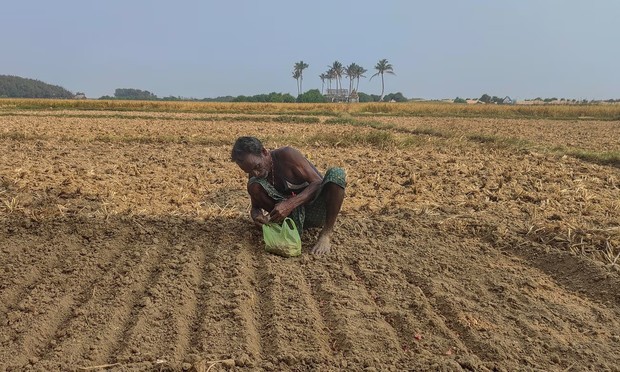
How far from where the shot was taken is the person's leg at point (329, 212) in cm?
377

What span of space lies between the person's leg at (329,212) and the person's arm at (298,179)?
0.10 meters

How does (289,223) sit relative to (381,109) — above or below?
below

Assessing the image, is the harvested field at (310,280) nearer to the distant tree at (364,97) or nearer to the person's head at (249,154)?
the person's head at (249,154)

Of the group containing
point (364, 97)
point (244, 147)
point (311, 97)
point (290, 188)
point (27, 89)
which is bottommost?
point (290, 188)

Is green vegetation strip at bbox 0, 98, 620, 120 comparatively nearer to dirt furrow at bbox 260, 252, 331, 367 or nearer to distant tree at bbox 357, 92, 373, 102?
dirt furrow at bbox 260, 252, 331, 367

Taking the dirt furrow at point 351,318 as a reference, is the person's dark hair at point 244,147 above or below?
above

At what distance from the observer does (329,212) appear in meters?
3.86

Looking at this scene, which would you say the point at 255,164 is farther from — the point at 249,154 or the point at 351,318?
the point at 351,318

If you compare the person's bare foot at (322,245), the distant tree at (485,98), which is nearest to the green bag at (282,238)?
the person's bare foot at (322,245)

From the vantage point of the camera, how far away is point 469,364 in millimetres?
2406

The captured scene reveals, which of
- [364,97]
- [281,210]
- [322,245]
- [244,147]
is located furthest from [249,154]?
[364,97]

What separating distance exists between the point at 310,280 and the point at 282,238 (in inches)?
17.1

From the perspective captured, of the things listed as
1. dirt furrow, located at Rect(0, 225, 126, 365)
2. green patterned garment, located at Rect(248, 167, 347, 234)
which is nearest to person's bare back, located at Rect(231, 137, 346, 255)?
green patterned garment, located at Rect(248, 167, 347, 234)

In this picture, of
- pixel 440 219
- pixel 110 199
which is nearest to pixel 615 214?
pixel 440 219
